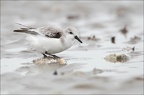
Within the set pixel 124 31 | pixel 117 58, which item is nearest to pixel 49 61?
pixel 117 58

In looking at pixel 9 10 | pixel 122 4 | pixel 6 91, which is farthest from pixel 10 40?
pixel 122 4

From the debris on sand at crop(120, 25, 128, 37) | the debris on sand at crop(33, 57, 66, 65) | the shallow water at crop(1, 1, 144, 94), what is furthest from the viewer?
the debris on sand at crop(120, 25, 128, 37)

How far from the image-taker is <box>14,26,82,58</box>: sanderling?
10852 mm

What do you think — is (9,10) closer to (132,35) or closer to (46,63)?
(132,35)

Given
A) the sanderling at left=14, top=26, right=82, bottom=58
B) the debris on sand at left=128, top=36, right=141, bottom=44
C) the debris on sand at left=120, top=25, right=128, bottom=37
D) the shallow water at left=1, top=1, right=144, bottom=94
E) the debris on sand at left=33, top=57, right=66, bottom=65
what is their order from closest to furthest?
the shallow water at left=1, top=1, right=144, bottom=94, the debris on sand at left=33, top=57, right=66, bottom=65, the sanderling at left=14, top=26, right=82, bottom=58, the debris on sand at left=128, top=36, right=141, bottom=44, the debris on sand at left=120, top=25, right=128, bottom=37

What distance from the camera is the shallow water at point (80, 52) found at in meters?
8.46

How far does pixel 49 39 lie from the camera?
10867 mm

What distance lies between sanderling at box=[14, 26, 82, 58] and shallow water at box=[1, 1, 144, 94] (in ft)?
1.38

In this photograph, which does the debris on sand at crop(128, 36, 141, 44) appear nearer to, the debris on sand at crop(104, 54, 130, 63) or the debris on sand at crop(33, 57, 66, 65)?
the debris on sand at crop(104, 54, 130, 63)

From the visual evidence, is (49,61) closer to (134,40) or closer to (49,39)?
(49,39)

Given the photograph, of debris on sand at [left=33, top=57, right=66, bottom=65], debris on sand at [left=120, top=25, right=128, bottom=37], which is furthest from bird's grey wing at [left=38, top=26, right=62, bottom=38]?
debris on sand at [left=120, top=25, right=128, bottom=37]

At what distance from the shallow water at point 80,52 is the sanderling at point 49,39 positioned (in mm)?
421

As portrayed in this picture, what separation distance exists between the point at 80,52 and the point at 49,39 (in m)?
1.64

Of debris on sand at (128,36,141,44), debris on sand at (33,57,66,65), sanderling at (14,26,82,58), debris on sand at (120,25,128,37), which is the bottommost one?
debris on sand at (33,57,66,65)
